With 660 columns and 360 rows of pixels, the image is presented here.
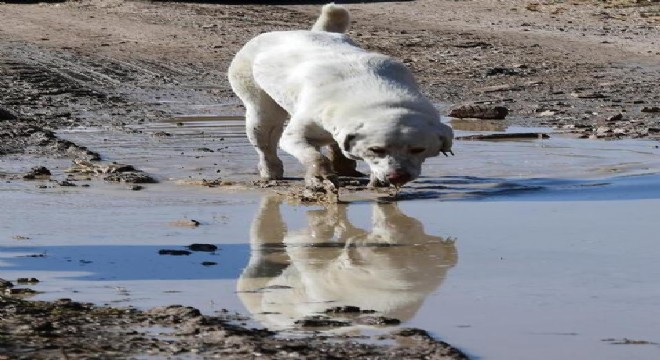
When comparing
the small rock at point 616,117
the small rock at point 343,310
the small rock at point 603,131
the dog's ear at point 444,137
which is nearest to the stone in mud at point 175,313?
the small rock at point 343,310

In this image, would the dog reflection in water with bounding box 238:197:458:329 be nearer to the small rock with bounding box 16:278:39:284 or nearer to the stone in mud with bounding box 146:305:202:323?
the stone in mud with bounding box 146:305:202:323

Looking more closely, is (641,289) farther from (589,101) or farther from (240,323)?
(589,101)

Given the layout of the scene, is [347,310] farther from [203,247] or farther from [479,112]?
[479,112]

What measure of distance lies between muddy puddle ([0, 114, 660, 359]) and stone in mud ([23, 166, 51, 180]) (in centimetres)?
9

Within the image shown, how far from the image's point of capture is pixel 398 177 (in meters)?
8.65

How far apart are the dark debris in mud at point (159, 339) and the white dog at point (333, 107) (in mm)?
2945

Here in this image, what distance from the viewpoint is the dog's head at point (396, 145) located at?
8648 mm

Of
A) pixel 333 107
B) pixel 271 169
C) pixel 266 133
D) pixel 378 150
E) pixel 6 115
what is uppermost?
pixel 333 107

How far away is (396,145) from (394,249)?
1.15 meters

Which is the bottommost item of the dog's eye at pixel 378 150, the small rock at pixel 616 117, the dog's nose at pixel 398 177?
the small rock at pixel 616 117

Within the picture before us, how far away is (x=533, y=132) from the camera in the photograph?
13.1 m

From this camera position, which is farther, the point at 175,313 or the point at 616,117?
the point at 616,117

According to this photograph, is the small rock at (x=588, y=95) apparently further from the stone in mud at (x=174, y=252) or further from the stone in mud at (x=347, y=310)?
the stone in mud at (x=347, y=310)

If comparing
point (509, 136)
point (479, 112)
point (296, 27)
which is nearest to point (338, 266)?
point (509, 136)
